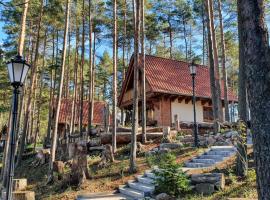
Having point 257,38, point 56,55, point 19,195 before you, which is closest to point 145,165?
point 19,195

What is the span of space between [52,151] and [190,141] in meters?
5.98

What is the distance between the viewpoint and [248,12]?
4328 mm

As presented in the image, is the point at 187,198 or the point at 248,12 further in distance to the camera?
the point at 187,198

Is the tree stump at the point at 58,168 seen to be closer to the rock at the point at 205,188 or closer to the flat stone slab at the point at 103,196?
the flat stone slab at the point at 103,196

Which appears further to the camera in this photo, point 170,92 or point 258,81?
point 170,92

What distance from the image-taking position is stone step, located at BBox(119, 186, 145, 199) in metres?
8.52

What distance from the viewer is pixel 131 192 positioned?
895 cm

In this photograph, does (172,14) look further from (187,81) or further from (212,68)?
(212,68)

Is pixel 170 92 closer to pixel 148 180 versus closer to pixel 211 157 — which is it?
pixel 211 157

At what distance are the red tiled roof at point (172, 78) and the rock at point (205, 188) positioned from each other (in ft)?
41.4

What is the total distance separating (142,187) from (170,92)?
1212 centimetres

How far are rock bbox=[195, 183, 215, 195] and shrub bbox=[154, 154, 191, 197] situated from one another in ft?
0.82

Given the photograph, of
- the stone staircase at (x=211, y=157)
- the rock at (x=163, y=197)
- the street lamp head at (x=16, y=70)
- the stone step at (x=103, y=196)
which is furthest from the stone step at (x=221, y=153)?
the street lamp head at (x=16, y=70)

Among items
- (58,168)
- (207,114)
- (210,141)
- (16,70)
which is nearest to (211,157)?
(210,141)
